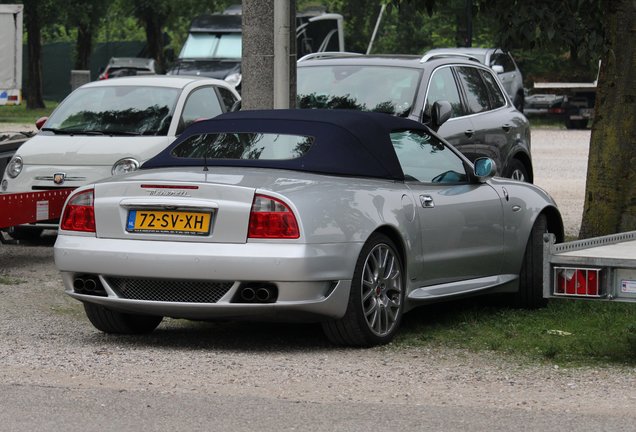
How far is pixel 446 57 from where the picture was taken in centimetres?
1379


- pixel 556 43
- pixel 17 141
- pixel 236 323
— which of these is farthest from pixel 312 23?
pixel 236 323

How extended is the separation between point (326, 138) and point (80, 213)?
4.95 feet

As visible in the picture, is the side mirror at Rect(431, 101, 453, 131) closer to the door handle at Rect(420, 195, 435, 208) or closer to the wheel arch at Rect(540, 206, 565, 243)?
the wheel arch at Rect(540, 206, 565, 243)

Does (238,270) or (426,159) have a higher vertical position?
(426,159)

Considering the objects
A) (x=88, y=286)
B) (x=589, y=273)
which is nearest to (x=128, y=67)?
(x=88, y=286)

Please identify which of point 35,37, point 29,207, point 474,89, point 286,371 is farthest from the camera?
point 35,37

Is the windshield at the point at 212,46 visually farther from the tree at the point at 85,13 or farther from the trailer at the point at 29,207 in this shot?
the trailer at the point at 29,207

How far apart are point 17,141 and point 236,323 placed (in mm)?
5825

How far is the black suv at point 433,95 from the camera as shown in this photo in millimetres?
12648

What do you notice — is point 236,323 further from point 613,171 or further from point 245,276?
point 613,171

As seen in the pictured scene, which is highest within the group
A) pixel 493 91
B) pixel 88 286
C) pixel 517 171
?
pixel 493 91

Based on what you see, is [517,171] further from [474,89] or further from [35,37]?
[35,37]

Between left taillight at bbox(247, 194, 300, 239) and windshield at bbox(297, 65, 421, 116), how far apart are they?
15.8 ft

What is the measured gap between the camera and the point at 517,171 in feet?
47.6
